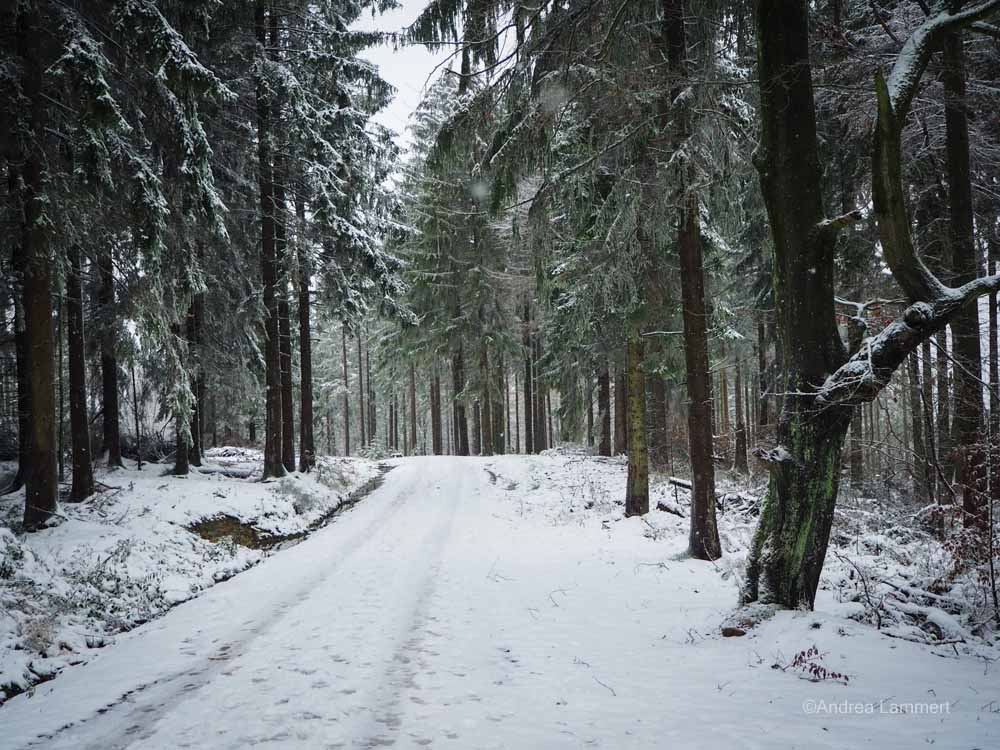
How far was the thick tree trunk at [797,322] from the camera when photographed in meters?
5.00

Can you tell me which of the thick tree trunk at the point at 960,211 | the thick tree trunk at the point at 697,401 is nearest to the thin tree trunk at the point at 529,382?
the thick tree trunk at the point at 697,401

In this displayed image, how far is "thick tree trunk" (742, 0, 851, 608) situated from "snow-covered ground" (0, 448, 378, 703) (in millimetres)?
7056

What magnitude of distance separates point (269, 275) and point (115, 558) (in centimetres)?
933

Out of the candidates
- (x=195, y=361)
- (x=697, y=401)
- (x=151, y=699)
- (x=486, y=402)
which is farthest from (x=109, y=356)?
(x=486, y=402)

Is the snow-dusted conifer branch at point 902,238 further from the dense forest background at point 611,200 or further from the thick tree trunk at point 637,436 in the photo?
the thick tree trunk at point 637,436

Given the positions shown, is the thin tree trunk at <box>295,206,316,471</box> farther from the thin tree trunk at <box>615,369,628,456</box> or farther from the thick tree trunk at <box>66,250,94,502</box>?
the thin tree trunk at <box>615,369,628,456</box>

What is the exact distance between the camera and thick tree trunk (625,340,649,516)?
36.8ft

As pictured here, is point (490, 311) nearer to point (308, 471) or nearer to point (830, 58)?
point (308, 471)

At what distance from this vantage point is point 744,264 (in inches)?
679

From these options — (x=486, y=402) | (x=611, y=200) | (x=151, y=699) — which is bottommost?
(x=151, y=699)

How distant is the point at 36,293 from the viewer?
840 centimetres

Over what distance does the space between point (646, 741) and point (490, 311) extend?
71.9 feet

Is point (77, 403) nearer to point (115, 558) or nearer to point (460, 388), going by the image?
point (115, 558)

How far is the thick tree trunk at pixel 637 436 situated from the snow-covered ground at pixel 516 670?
3022mm
